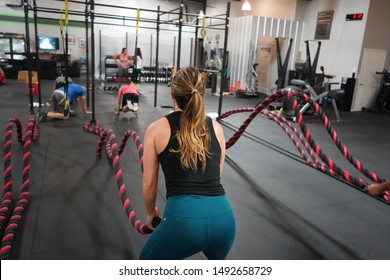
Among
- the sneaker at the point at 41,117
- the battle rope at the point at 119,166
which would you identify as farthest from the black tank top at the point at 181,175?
the sneaker at the point at 41,117

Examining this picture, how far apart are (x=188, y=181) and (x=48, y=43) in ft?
47.6

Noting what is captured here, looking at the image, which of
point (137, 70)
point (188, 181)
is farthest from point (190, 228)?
point (137, 70)

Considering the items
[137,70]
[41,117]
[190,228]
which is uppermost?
[137,70]

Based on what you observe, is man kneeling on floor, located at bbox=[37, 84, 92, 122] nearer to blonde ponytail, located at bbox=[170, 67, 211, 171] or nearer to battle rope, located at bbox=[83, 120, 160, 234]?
battle rope, located at bbox=[83, 120, 160, 234]

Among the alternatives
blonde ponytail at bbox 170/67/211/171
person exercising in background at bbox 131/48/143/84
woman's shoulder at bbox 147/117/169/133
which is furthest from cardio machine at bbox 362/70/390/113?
woman's shoulder at bbox 147/117/169/133

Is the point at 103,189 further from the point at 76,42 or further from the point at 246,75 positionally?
the point at 76,42

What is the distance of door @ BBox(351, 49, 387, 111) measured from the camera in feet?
30.5

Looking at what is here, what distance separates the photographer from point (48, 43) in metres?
13.8

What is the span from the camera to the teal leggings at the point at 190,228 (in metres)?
1.33

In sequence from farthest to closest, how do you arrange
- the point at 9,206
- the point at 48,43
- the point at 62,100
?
the point at 48,43 → the point at 62,100 → the point at 9,206

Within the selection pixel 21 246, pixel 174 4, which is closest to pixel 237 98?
pixel 174 4

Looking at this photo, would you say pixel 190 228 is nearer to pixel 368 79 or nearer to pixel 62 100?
pixel 62 100

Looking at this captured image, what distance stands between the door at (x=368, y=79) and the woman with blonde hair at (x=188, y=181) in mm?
9359

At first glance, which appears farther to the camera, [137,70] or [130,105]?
[137,70]
